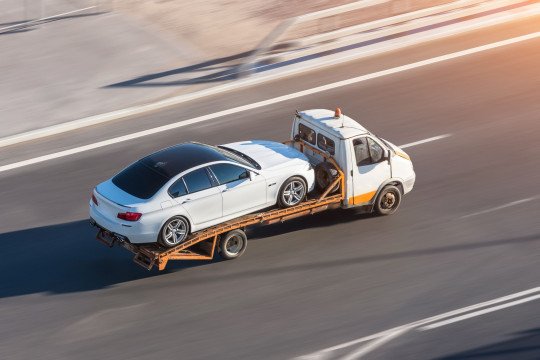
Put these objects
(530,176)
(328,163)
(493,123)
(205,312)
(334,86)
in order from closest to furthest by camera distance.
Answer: (205,312)
(328,163)
(530,176)
(493,123)
(334,86)

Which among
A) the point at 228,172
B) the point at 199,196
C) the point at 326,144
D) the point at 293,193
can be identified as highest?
the point at 326,144

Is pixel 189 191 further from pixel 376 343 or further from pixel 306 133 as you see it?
pixel 376 343

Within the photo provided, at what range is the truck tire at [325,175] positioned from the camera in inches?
772

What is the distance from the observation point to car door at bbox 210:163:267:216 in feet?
60.9

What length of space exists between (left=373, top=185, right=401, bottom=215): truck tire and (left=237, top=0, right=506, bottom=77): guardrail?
7.49 m

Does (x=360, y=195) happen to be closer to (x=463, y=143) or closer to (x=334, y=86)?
(x=463, y=143)

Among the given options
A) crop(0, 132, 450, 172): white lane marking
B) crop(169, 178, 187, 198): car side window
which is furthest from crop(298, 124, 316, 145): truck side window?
crop(0, 132, 450, 172): white lane marking

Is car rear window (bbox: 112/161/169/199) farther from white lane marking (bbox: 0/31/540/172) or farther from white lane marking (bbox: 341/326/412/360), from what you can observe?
white lane marking (bbox: 0/31/540/172)

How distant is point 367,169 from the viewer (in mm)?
19922

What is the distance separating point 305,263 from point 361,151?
2.41m

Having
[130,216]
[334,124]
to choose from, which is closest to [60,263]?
[130,216]

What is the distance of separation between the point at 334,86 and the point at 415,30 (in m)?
3.75

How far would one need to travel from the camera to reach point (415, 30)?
28.6 m

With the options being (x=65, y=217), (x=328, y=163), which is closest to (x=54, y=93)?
(x=65, y=217)
